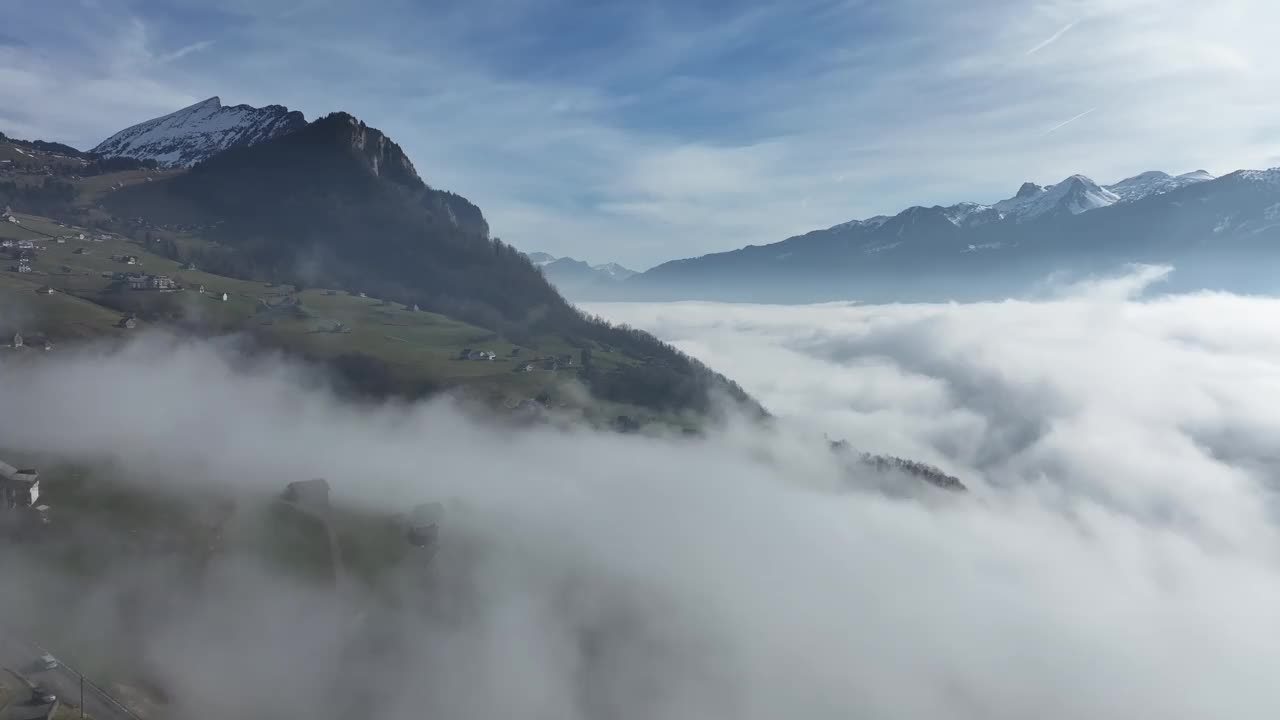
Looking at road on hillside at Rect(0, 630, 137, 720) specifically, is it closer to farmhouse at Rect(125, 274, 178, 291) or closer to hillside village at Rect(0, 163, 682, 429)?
hillside village at Rect(0, 163, 682, 429)

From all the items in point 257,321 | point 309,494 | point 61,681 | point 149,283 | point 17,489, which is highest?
point 149,283

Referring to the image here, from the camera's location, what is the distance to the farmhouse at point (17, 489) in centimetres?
7262

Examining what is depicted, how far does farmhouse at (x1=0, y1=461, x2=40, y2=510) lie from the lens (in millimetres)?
72625

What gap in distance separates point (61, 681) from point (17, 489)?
96.4ft

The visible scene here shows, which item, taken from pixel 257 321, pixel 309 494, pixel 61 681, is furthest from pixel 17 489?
pixel 257 321

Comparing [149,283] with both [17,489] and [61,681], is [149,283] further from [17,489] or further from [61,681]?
[61,681]

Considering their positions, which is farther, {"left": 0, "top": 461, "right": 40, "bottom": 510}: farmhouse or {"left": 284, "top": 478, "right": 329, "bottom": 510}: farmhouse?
{"left": 284, "top": 478, "right": 329, "bottom": 510}: farmhouse

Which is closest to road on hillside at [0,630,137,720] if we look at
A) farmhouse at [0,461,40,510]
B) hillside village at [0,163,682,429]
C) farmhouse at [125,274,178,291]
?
farmhouse at [0,461,40,510]

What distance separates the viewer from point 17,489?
240 feet

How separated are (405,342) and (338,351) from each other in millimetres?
23323

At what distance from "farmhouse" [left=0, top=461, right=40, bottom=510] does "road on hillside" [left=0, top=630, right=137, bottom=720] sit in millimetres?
21358

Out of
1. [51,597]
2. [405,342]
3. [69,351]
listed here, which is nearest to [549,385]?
[405,342]

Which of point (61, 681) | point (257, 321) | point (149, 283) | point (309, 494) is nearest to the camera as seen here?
point (61, 681)

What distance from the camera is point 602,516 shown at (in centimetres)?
12619
